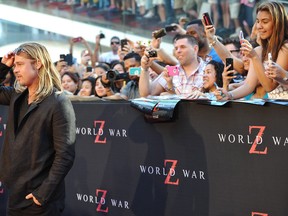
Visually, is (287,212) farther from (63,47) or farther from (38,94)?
(63,47)

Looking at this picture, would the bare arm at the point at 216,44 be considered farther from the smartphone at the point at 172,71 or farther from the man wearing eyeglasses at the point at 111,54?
the man wearing eyeglasses at the point at 111,54

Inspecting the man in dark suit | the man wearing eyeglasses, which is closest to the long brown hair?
the man in dark suit

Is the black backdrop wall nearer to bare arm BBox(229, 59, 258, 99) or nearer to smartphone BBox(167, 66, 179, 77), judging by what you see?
bare arm BBox(229, 59, 258, 99)

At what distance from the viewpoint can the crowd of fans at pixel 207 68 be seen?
6207 millimetres

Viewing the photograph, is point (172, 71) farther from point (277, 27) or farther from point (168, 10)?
point (168, 10)

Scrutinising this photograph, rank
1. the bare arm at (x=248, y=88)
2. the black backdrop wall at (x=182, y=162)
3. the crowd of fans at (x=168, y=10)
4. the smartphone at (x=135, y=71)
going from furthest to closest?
1. the crowd of fans at (x=168, y=10)
2. the smartphone at (x=135, y=71)
3. the bare arm at (x=248, y=88)
4. the black backdrop wall at (x=182, y=162)

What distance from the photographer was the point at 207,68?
23.6 feet

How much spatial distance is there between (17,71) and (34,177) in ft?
2.77

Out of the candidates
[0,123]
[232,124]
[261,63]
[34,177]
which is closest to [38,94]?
[34,177]

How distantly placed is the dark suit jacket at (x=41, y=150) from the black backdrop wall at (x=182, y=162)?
1.14 meters

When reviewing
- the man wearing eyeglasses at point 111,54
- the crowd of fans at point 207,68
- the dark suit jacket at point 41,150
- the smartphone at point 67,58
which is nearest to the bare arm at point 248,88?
the crowd of fans at point 207,68

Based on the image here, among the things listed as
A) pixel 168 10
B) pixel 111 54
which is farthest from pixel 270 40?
pixel 168 10

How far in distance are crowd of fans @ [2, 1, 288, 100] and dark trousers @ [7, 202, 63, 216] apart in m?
1.73

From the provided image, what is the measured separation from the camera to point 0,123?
7.75m
